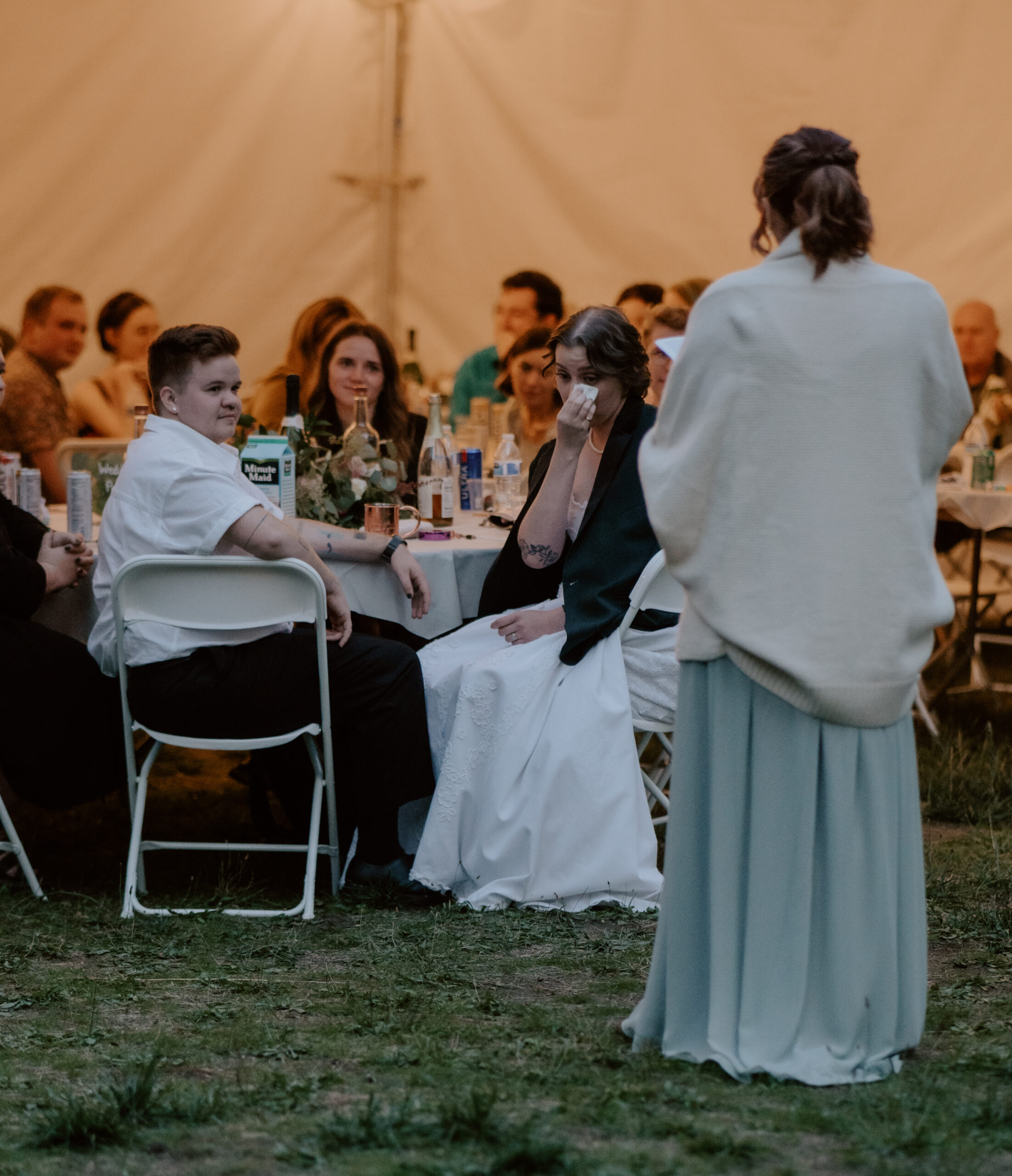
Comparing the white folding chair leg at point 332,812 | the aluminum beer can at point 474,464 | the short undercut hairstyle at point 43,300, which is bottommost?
the white folding chair leg at point 332,812

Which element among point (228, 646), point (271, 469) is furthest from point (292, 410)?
point (228, 646)

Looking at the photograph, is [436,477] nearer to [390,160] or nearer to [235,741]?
[235,741]

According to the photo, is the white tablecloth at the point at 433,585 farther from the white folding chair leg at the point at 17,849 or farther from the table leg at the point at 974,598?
the table leg at the point at 974,598

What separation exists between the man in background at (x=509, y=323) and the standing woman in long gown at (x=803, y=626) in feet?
15.6

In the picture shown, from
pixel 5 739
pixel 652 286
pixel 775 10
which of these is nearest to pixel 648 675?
pixel 5 739

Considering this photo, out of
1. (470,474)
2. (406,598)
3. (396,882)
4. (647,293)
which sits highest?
(647,293)

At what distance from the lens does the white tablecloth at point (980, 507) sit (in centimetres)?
515

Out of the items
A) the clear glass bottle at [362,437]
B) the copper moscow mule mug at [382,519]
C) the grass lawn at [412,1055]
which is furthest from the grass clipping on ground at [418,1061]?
the clear glass bottle at [362,437]

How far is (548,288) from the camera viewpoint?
695 cm

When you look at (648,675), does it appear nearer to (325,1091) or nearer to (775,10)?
(325,1091)

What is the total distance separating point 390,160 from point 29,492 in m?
4.03

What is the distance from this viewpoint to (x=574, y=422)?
10.8 feet

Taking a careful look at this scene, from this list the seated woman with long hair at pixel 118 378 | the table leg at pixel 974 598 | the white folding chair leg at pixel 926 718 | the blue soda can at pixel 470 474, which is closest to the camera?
the blue soda can at pixel 470 474

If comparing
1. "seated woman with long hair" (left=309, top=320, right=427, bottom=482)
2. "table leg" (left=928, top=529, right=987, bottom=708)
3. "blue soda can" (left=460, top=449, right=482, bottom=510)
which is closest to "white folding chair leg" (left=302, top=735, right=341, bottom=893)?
"blue soda can" (left=460, top=449, right=482, bottom=510)
